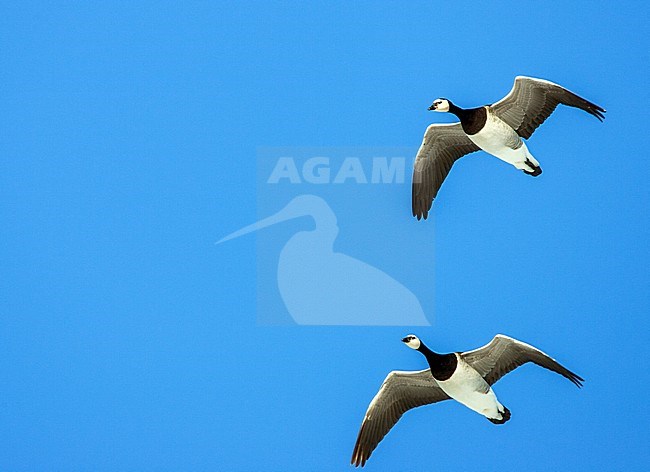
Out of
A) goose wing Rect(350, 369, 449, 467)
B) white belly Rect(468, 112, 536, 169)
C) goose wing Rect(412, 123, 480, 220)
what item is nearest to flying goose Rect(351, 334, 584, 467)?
goose wing Rect(350, 369, 449, 467)

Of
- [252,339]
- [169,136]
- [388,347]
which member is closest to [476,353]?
[388,347]

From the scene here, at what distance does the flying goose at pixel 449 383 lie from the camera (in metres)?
5.06

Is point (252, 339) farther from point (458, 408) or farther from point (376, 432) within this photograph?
point (458, 408)

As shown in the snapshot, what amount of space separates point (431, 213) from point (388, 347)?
0.82 m

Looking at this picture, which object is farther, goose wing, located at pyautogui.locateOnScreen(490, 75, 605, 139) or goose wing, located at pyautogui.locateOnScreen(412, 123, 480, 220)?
goose wing, located at pyautogui.locateOnScreen(412, 123, 480, 220)

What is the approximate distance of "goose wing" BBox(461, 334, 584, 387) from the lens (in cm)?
495

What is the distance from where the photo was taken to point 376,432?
5230mm

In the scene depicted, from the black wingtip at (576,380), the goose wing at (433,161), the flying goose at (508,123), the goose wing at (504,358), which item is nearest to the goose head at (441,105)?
the flying goose at (508,123)

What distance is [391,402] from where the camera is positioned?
17.2 feet

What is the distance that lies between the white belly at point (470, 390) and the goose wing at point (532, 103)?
1.31 metres

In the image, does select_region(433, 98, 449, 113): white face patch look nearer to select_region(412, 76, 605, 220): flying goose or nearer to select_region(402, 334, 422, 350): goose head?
select_region(412, 76, 605, 220): flying goose

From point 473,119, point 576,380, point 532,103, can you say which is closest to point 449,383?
point 576,380

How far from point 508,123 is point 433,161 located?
498 millimetres

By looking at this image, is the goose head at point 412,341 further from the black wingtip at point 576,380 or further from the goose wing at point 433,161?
the black wingtip at point 576,380
